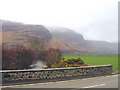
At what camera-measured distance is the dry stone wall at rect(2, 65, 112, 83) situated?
807cm

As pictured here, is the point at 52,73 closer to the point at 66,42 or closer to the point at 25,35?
the point at 66,42

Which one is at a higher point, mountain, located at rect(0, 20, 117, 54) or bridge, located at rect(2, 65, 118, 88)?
mountain, located at rect(0, 20, 117, 54)

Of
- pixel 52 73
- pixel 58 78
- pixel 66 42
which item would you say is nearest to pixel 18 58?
pixel 52 73

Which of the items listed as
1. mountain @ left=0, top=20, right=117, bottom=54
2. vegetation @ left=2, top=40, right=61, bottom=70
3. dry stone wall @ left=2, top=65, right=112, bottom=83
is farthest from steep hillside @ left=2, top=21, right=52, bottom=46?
dry stone wall @ left=2, top=65, right=112, bottom=83

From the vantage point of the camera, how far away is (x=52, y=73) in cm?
944

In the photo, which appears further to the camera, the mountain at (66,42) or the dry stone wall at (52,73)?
the mountain at (66,42)

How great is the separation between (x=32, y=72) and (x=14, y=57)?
8189 millimetres

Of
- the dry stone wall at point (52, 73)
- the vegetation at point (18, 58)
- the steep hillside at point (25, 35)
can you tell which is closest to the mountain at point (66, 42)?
the steep hillside at point (25, 35)

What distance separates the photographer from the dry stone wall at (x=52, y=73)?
26.5 feet

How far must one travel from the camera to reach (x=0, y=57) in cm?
1405

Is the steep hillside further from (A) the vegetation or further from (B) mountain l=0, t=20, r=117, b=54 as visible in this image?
(A) the vegetation

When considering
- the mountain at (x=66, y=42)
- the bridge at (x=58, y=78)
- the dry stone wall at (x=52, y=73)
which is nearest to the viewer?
the bridge at (x=58, y=78)

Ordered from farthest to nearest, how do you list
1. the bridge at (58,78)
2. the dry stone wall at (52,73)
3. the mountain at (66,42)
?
1. the mountain at (66,42)
2. the dry stone wall at (52,73)
3. the bridge at (58,78)

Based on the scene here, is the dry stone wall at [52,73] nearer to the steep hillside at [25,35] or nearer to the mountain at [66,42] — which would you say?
the mountain at [66,42]
